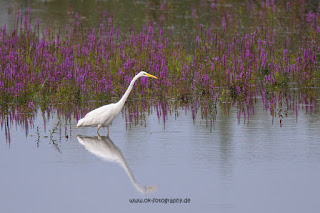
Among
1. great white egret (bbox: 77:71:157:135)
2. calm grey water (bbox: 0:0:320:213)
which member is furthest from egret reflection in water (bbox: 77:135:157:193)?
great white egret (bbox: 77:71:157:135)

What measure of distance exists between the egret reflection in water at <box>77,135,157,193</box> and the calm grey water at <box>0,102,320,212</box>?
0.5 inches

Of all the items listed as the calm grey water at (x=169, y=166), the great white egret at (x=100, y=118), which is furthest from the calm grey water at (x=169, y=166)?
the great white egret at (x=100, y=118)

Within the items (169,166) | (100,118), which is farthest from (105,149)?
(169,166)

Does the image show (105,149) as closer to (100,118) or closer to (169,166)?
(100,118)

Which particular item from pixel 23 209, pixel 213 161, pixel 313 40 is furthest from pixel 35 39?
pixel 23 209

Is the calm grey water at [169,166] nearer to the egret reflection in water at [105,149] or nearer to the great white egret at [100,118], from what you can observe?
the egret reflection in water at [105,149]

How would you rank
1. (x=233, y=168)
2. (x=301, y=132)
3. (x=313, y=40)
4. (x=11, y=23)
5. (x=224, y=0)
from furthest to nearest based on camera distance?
(x=224, y=0), (x=11, y=23), (x=313, y=40), (x=301, y=132), (x=233, y=168)

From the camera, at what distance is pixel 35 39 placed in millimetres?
16703

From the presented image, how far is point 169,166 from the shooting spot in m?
9.00

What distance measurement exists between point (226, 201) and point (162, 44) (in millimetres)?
9519

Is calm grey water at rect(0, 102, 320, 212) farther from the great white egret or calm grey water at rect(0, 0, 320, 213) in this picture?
the great white egret

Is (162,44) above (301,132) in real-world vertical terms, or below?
above

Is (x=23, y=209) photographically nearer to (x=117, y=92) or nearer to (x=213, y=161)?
(x=213, y=161)

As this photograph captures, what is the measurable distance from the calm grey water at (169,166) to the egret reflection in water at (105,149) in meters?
0.01
